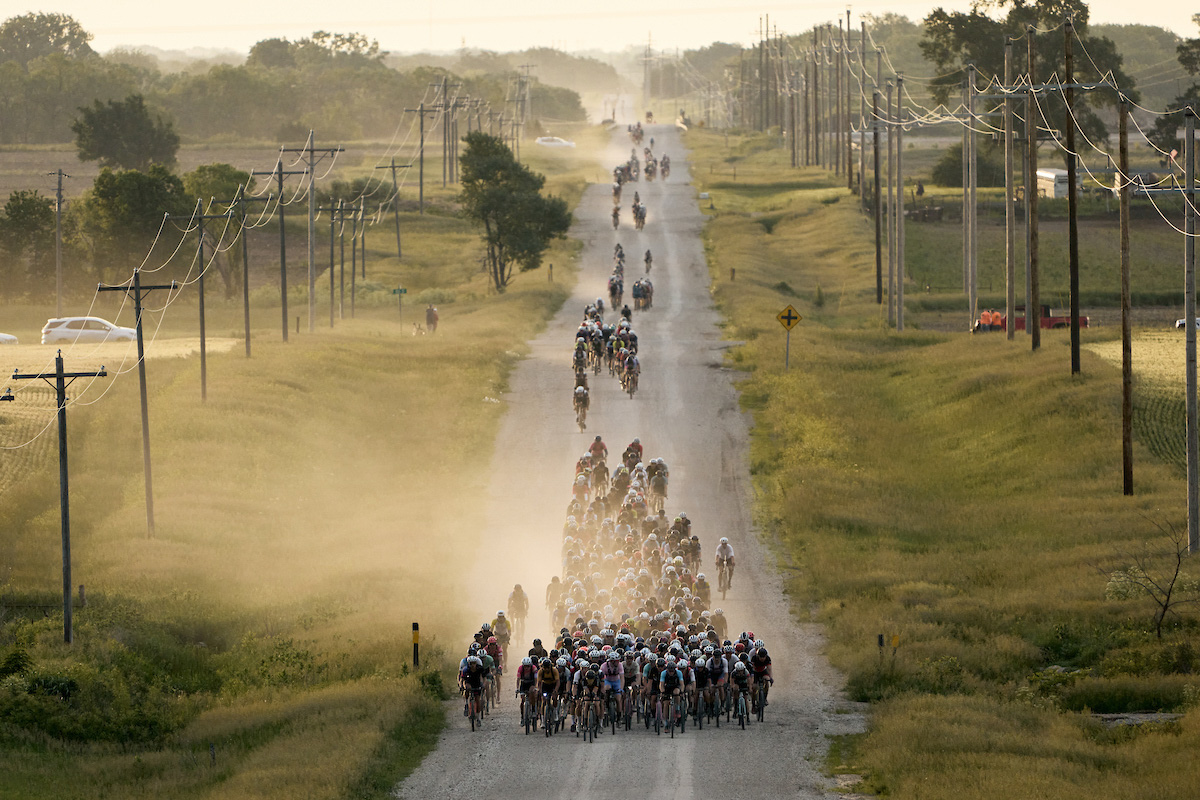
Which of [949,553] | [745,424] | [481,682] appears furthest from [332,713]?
[745,424]

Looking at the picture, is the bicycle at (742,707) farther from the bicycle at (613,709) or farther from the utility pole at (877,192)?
the utility pole at (877,192)

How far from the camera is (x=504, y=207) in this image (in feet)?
254

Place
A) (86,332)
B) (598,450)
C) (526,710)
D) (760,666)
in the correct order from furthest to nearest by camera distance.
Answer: (86,332)
(598,450)
(760,666)
(526,710)

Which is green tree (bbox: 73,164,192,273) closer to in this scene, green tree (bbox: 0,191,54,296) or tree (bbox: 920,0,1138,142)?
green tree (bbox: 0,191,54,296)

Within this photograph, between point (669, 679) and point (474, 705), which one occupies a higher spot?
point (669, 679)

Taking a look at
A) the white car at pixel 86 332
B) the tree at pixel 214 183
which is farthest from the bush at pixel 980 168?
the white car at pixel 86 332

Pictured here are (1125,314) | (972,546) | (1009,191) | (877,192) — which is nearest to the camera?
(1125,314)

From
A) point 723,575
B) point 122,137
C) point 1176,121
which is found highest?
point 122,137

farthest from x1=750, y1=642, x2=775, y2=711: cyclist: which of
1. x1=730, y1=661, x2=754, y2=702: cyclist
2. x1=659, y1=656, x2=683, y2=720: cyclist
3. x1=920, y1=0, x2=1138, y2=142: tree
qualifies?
x1=920, y1=0, x2=1138, y2=142: tree

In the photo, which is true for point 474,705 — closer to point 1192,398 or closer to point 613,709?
point 613,709

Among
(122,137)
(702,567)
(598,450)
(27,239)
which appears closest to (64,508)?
(598,450)

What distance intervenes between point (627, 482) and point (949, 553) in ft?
25.5

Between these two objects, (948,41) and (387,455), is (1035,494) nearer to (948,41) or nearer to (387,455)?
(387,455)

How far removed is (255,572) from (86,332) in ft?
104
